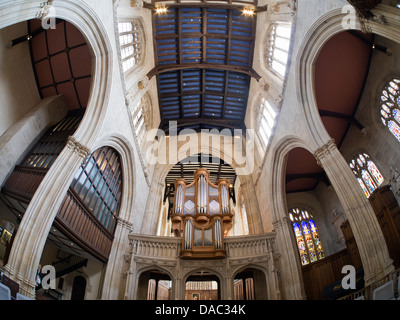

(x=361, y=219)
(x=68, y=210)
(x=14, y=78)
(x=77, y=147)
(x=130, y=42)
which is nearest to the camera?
(x=361, y=219)

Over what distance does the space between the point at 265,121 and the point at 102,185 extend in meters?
9.38

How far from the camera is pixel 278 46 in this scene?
12.9 metres

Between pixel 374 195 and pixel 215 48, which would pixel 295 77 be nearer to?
pixel 374 195

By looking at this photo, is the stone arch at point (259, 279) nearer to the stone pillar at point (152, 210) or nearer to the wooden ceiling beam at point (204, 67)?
the stone pillar at point (152, 210)

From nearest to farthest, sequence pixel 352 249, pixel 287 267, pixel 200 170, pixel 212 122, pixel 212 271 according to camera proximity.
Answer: pixel 352 249
pixel 287 267
pixel 212 271
pixel 200 170
pixel 212 122

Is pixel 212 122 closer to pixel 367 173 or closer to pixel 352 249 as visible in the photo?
pixel 367 173

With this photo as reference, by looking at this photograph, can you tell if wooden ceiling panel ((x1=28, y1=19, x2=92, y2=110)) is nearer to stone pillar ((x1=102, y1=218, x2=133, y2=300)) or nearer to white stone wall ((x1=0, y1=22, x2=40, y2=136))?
white stone wall ((x1=0, y1=22, x2=40, y2=136))

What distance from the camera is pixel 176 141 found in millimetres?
19094

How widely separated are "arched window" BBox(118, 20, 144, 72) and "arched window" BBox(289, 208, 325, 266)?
12723 mm

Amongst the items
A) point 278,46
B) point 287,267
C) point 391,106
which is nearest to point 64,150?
point 287,267

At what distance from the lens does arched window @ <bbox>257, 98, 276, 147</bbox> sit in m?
14.2

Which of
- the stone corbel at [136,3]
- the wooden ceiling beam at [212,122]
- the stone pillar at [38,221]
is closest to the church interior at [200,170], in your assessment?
the stone pillar at [38,221]

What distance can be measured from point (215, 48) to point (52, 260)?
1438 cm

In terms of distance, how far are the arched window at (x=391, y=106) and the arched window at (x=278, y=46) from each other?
4283mm
